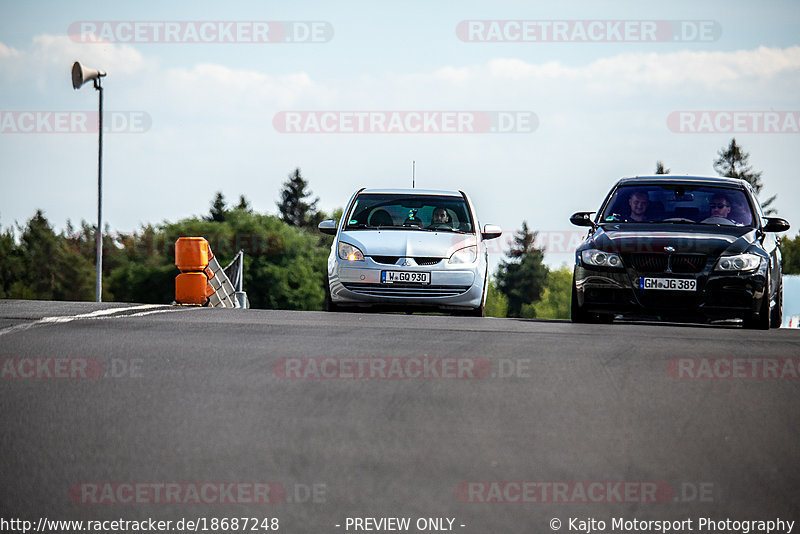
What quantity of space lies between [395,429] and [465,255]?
8.46 m

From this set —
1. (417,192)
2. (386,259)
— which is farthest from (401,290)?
(417,192)

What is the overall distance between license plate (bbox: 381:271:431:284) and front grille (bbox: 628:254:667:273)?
2.80 metres

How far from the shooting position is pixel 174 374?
7.35 metres

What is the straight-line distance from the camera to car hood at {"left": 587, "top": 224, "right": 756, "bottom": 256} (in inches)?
488

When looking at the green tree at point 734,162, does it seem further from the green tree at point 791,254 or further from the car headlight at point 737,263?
the car headlight at point 737,263

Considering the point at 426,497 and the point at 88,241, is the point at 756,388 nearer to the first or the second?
the point at 426,497

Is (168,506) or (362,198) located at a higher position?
(362,198)

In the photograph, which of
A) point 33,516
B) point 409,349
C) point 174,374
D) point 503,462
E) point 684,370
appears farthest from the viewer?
point 409,349

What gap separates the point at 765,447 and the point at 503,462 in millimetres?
1496

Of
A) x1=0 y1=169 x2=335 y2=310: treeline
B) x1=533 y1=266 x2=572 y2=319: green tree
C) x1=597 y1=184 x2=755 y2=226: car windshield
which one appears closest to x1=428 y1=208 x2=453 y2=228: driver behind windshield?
x1=597 y1=184 x2=755 y2=226: car windshield

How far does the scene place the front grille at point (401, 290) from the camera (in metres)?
14.0

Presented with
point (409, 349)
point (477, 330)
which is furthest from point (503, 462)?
point (477, 330)

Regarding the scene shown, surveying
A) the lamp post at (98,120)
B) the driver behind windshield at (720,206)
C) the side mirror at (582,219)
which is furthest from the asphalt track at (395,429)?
the lamp post at (98,120)

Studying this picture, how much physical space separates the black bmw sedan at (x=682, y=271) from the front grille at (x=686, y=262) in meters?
0.01
